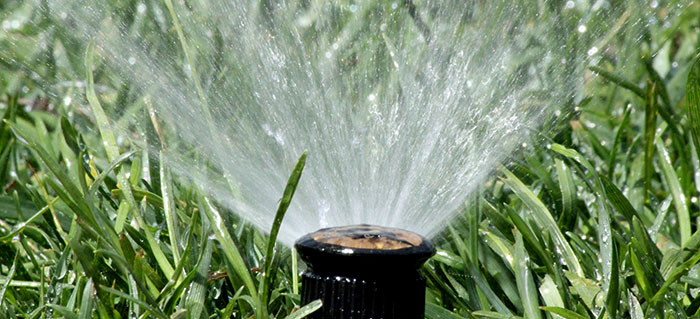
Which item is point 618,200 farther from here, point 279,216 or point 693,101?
point 279,216

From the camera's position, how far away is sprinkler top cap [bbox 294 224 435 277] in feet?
4.37

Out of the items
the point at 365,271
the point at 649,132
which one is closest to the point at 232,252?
the point at 365,271

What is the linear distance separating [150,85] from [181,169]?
29 centimetres

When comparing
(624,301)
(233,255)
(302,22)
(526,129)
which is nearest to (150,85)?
(302,22)

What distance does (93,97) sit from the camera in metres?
1.95

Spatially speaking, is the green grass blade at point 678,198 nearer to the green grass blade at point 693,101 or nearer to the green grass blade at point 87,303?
the green grass blade at point 693,101

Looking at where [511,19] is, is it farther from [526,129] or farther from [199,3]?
[199,3]

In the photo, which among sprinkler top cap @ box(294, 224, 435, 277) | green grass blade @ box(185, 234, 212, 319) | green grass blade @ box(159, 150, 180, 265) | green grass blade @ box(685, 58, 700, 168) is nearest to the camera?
sprinkler top cap @ box(294, 224, 435, 277)

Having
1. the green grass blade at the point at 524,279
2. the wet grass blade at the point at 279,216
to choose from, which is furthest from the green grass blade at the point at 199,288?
the green grass blade at the point at 524,279

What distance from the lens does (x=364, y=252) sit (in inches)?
52.1

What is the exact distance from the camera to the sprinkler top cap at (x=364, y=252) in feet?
4.37

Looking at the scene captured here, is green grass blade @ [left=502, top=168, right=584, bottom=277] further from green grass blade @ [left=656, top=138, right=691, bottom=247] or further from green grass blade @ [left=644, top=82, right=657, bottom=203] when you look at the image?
green grass blade @ [left=644, top=82, right=657, bottom=203]

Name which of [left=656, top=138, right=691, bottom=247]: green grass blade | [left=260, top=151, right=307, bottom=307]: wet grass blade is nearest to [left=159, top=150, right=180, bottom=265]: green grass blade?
[left=260, top=151, right=307, bottom=307]: wet grass blade

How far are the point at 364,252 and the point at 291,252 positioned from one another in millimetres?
569
